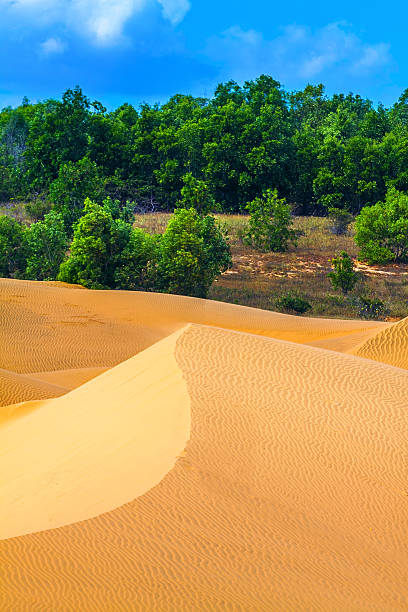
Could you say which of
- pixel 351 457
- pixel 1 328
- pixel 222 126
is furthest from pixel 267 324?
pixel 222 126

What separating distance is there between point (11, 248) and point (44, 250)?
1.17 m

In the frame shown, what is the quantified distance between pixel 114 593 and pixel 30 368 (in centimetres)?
931

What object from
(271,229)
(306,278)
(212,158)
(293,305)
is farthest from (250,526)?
(212,158)

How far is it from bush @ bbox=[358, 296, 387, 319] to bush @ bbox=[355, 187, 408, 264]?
8399 mm

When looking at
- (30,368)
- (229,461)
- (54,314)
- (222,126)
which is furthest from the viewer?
(222,126)

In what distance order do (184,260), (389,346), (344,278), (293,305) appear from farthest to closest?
(344,278)
(293,305)
(184,260)
(389,346)

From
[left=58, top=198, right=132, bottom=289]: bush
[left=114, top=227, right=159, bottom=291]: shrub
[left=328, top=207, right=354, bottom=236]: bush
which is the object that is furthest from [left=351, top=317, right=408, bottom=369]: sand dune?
[left=328, top=207, right=354, bottom=236]: bush

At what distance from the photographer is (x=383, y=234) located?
29.7 metres

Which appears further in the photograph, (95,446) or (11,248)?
(11,248)

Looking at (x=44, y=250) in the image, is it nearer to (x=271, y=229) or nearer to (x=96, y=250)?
(x=96, y=250)

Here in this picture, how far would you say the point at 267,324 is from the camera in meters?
15.5

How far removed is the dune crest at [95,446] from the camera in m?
4.80

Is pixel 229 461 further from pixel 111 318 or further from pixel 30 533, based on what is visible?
pixel 111 318

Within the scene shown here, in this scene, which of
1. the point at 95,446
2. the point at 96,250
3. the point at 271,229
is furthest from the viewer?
the point at 271,229
